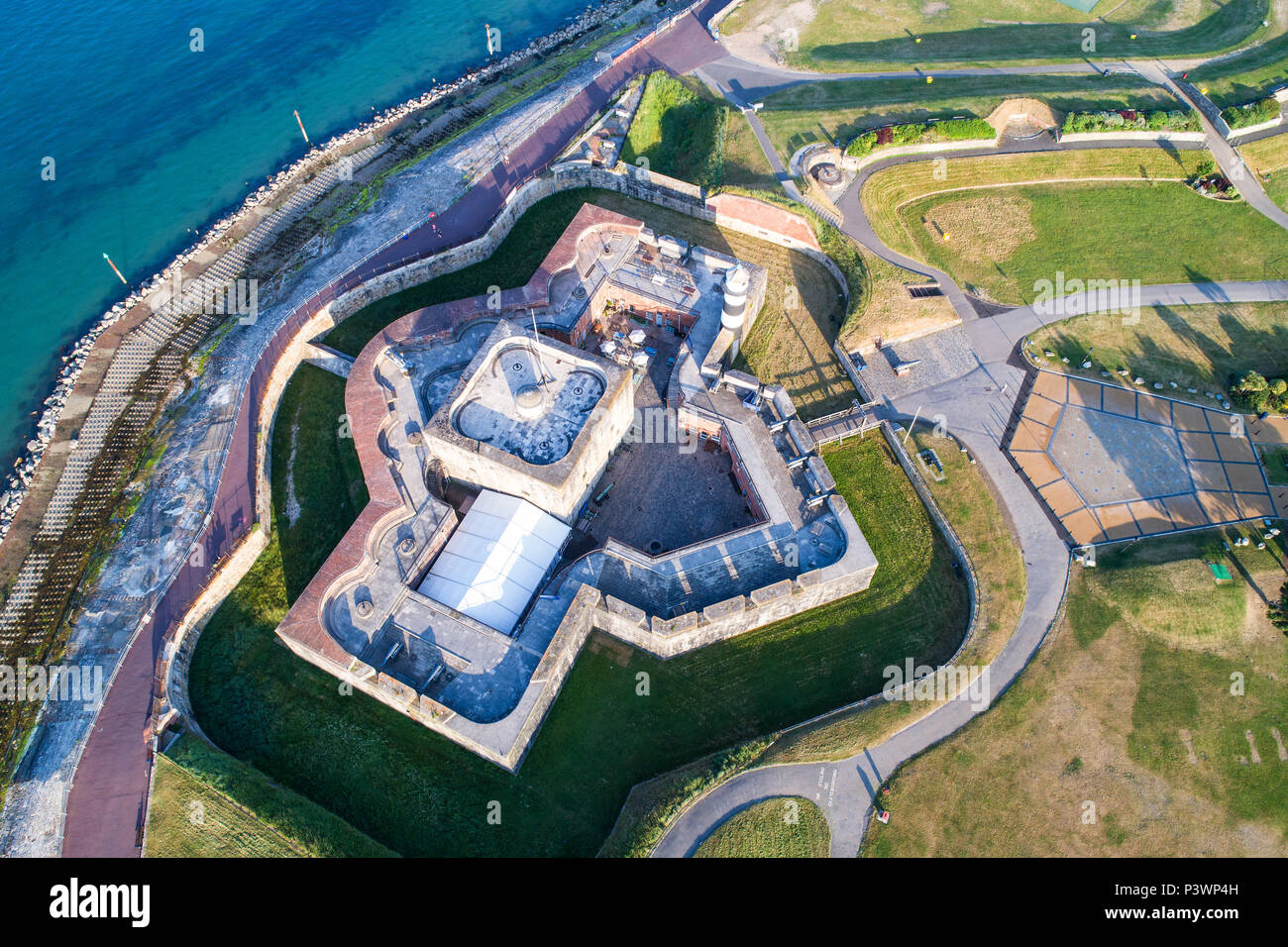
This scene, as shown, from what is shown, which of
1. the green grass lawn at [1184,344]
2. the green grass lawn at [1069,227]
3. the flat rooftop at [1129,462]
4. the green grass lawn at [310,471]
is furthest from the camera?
the green grass lawn at [1069,227]

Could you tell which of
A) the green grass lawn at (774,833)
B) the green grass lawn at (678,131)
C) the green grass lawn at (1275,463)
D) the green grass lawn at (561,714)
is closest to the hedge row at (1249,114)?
the green grass lawn at (1275,463)

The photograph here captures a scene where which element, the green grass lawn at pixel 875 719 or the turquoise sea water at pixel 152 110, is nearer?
the green grass lawn at pixel 875 719

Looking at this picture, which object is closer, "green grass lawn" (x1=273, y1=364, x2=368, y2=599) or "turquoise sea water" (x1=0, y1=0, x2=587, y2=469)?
"green grass lawn" (x1=273, y1=364, x2=368, y2=599)

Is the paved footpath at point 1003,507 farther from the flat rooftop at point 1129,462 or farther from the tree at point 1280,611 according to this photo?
the tree at point 1280,611

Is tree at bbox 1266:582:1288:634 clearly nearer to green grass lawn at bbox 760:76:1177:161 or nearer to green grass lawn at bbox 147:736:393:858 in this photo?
green grass lawn at bbox 760:76:1177:161

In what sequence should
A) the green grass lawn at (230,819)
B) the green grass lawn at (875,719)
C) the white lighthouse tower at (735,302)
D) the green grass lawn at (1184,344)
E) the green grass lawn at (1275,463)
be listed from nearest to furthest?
the green grass lawn at (230,819)
the green grass lawn at (875,719)
the white lighthouse tower at (735,302)
the green grass lawn at (1275,463)
the green grass lawn at (1184,344)

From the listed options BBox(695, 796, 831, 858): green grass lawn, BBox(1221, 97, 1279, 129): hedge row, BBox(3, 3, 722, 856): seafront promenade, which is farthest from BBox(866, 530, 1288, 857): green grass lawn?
BBox(1221, 97, 1279, 129): hedge row

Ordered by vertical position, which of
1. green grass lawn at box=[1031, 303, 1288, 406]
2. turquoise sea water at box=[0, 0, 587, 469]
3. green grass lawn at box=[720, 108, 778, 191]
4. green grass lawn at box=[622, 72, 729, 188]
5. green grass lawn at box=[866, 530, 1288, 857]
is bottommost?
green grass lawn at box=[866, 530, 1288, 857]
